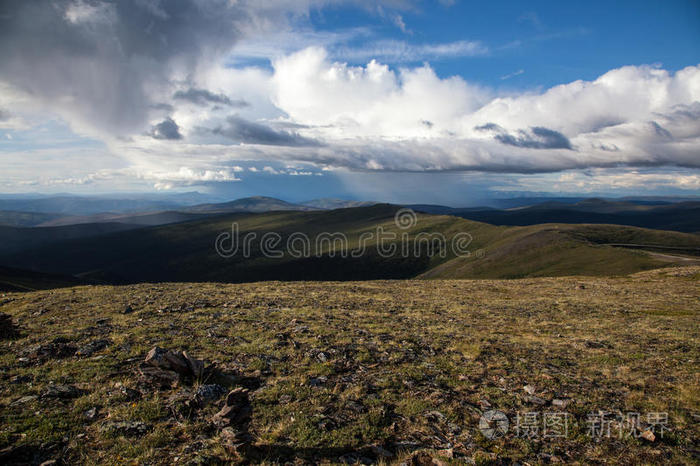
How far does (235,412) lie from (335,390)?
12.0ft

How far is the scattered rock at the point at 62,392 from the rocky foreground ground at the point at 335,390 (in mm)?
45

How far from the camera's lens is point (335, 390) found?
11812 mm

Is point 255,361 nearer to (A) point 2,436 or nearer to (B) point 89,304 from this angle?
(A) point 2,436

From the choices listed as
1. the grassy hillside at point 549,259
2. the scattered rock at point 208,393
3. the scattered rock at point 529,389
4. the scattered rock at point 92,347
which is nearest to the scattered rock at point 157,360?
the scattered rock at point 208,393

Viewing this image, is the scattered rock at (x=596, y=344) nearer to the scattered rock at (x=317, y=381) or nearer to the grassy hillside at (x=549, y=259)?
the scattered rock at (x=317, y=381)

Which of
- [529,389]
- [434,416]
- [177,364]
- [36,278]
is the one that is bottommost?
[36,278]

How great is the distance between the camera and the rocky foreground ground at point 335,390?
862cm

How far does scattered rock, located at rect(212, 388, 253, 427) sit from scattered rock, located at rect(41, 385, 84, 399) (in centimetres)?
523

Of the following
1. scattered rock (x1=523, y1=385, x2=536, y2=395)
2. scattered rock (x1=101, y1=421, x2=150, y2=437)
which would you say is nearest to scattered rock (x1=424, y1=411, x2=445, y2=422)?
scattered rock (x1=523, y1=385, x2=536, y2=395)

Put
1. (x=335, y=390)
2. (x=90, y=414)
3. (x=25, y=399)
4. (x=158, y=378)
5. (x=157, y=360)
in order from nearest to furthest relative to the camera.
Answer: (x=90, y=414) < (x=25, y=399) < (x=158, y=378) < (x=335, y=390) < (x=157, y=360)

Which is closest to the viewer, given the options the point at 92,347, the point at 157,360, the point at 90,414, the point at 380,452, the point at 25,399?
the point at 380,452

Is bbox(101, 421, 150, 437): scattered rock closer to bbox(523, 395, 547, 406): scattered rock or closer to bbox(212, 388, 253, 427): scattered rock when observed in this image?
bbox(212, 388, 253, 427): scattered rock

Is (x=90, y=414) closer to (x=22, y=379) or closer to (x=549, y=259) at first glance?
(x=22, y=379)

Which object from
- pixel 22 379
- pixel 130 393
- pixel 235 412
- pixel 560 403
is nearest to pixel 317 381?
pixel 235 412
